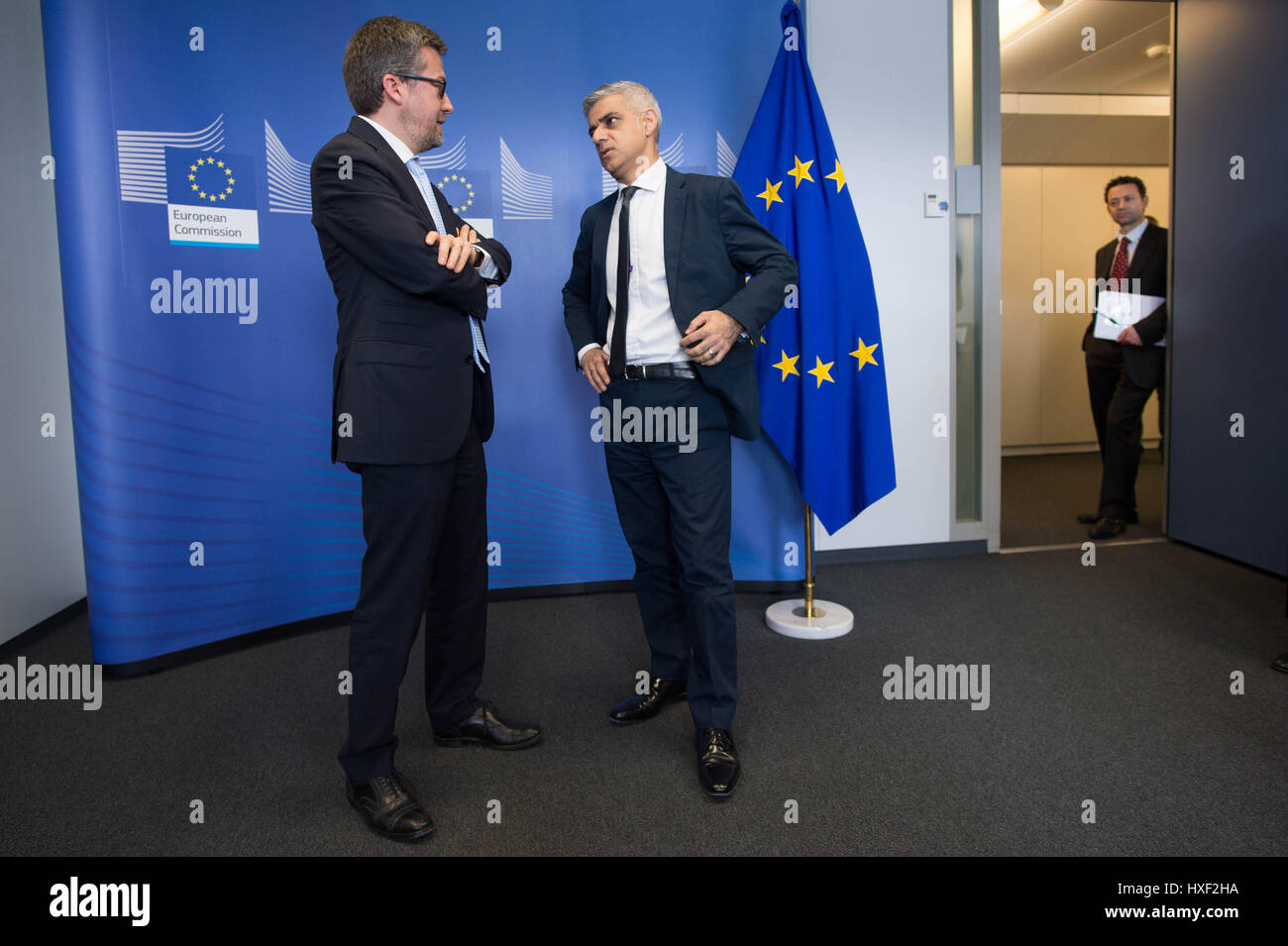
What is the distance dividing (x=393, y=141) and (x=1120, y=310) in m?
3.83

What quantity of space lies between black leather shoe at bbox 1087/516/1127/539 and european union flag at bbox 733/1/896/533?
180 centimetres

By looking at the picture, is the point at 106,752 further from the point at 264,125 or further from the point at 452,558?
the point at 264,125

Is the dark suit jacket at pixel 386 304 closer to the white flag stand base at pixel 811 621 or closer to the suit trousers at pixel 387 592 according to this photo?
the suit trousers at pixel 387 592

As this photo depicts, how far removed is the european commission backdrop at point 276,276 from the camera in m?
2.71

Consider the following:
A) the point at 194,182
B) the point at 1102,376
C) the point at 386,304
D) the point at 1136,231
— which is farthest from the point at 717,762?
the point at 1136,231

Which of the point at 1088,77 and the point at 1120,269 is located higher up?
the point at 1088,77

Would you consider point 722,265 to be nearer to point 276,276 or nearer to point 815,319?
point 815,319

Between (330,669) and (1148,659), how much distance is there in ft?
8.90

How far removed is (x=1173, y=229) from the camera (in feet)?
13.1

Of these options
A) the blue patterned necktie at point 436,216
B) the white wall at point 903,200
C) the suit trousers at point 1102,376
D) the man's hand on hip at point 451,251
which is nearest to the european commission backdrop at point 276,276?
the white wall at point 903,200

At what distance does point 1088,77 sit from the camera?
5.98 m

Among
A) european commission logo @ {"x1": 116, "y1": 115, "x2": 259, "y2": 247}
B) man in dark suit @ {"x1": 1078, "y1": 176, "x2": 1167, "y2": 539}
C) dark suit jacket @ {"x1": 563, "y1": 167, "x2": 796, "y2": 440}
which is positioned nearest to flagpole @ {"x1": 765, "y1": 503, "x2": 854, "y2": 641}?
dark suit jacket @ {"x1": 563, "y1": 167, "x2": 796, "y2": 440}
